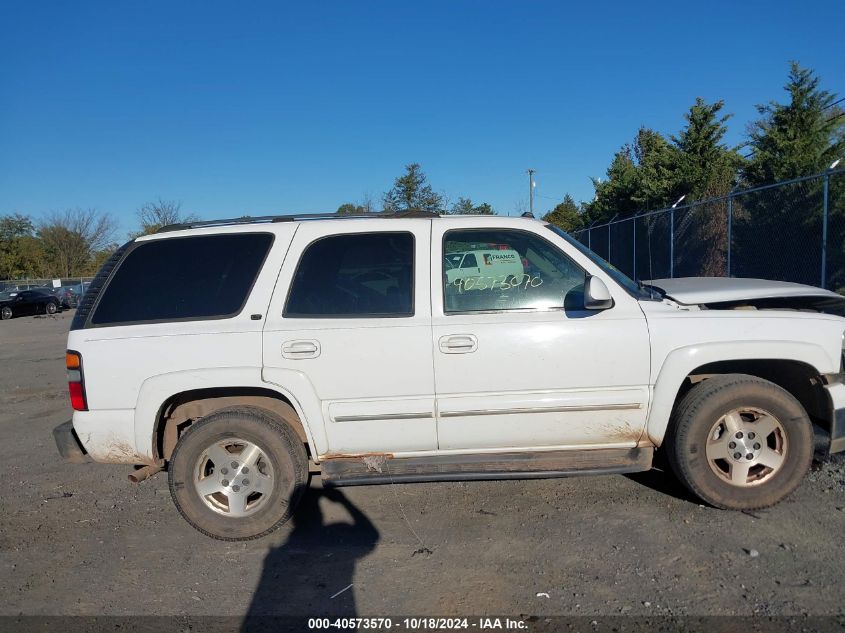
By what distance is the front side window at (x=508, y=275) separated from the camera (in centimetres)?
392

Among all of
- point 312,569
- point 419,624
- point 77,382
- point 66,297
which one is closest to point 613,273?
point 419,624

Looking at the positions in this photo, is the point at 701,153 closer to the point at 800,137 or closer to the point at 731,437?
the point at 800,137

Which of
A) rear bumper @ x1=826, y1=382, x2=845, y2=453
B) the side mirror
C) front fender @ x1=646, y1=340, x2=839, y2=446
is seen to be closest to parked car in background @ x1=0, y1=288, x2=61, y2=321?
the side mirror

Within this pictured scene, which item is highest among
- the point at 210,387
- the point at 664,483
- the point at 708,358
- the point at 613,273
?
the point at 613,273

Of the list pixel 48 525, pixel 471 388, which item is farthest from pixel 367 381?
pixel 48 525

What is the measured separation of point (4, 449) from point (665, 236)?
45.0ft

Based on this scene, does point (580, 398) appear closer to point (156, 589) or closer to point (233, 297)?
point (233, 297)

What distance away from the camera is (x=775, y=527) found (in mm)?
3783

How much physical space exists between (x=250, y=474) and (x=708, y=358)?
9.58 feet

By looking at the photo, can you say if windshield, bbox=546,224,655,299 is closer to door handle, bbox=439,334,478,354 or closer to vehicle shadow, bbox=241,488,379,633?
door handle, bbox=439,334,478,354

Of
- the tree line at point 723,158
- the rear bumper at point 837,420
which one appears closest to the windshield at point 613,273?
the rear bumper at point 837,420

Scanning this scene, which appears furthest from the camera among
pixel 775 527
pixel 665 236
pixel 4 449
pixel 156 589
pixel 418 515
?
pixel 665 236

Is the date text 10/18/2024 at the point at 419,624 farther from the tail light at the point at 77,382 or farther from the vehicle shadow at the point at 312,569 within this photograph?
the tail light at the point at 77,382

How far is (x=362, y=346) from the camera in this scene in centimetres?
382
